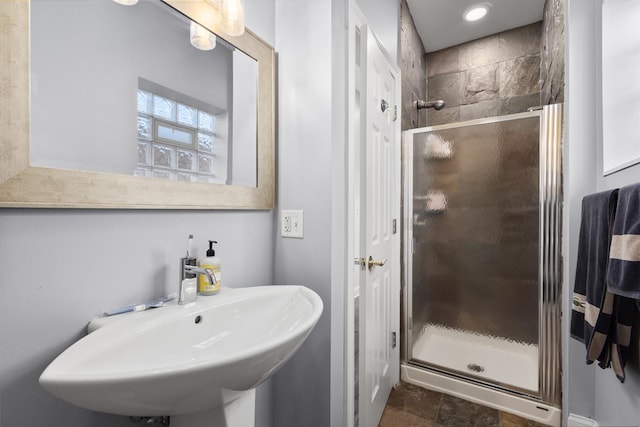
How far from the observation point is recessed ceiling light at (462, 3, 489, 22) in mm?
2110

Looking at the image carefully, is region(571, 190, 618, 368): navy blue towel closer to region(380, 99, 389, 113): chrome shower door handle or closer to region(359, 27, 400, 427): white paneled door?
region(359, 27, 400, 427): white paneled door

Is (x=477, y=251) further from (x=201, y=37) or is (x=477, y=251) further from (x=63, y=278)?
(x=63, y=278)

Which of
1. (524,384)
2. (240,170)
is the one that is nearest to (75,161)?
(240,170)

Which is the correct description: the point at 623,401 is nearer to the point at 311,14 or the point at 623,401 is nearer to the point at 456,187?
the point at 456,187

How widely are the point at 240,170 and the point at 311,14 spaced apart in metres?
0.69

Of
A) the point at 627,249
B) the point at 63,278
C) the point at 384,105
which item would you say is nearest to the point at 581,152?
the point at 627,249

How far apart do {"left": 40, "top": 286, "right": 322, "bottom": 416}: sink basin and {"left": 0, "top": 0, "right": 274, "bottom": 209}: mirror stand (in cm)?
32

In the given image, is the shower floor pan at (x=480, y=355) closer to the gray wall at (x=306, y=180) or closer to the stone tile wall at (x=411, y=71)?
the gray wall at (x=306, y=180)

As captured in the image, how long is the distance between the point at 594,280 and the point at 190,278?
1445 millimetres

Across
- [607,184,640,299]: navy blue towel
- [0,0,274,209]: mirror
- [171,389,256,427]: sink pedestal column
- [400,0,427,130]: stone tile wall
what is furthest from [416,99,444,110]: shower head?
[171,389,256,427]: sink pedestal column

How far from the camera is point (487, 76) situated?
242 cm

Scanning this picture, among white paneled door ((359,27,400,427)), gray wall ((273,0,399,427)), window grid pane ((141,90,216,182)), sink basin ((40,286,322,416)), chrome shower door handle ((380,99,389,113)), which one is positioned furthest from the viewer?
chrome shower door handle ((380,99,389,113))

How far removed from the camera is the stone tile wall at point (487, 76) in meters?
2.29

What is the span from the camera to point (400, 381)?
1.96 m
